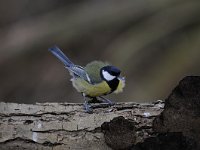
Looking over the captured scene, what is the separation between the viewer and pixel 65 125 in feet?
9.47

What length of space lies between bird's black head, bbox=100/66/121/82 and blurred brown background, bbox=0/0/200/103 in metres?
2.83

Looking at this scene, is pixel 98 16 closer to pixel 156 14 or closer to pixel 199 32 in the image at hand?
pixel 156 14

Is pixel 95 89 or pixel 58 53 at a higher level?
pixel 58 53

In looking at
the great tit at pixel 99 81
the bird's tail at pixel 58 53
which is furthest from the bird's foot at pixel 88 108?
the bird's tail at pixel 58 53

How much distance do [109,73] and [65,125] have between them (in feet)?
2.14

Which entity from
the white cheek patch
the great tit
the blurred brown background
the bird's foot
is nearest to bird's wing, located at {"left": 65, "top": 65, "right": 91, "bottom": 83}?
the great tit

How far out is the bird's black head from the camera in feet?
11.2

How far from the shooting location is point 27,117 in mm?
2953

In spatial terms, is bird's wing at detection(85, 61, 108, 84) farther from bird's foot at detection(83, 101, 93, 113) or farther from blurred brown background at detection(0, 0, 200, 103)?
blurred brown background at detection(0, 0, 200, 103)

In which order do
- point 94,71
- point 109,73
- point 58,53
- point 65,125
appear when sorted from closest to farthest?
point 65,125, point 109,73, point 94,71, point 58,53

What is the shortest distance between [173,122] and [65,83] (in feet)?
14.1

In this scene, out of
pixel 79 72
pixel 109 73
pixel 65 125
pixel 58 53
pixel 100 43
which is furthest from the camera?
pixel 100 43

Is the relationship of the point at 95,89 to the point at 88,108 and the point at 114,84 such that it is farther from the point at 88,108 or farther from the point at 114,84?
the point at 88,108

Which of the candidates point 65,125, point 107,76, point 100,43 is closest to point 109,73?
point 107,76
